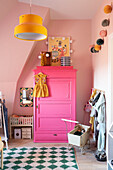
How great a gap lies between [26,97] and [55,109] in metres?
0.98

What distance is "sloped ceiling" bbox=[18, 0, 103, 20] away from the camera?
355 centimetres

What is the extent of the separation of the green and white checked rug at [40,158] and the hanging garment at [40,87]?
1.14 meters

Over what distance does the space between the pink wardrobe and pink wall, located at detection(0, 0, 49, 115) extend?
501mm

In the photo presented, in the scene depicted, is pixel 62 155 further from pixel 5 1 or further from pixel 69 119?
pixel 5 1

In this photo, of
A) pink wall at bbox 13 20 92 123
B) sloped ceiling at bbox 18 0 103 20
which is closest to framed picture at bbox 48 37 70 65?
pink wall at bbox 13 20 92 123

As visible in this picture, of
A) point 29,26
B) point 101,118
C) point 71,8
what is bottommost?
point 101,118

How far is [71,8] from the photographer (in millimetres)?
3896

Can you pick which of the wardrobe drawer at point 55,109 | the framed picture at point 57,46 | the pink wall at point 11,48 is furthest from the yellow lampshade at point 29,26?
the framed picture at point 57,46

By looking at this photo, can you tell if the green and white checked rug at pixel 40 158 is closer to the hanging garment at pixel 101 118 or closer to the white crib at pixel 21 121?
the hanging garment at pixel 101 118

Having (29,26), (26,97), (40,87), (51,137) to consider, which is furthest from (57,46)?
(29,26)

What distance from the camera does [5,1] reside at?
3.17 meters

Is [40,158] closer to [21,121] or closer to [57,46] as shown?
[21,121]

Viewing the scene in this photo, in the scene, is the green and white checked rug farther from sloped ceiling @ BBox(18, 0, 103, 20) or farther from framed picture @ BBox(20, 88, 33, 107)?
sloped ceiling @ BBox(18, 0, 103, 20)

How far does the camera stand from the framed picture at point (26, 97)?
4707 millimetres
